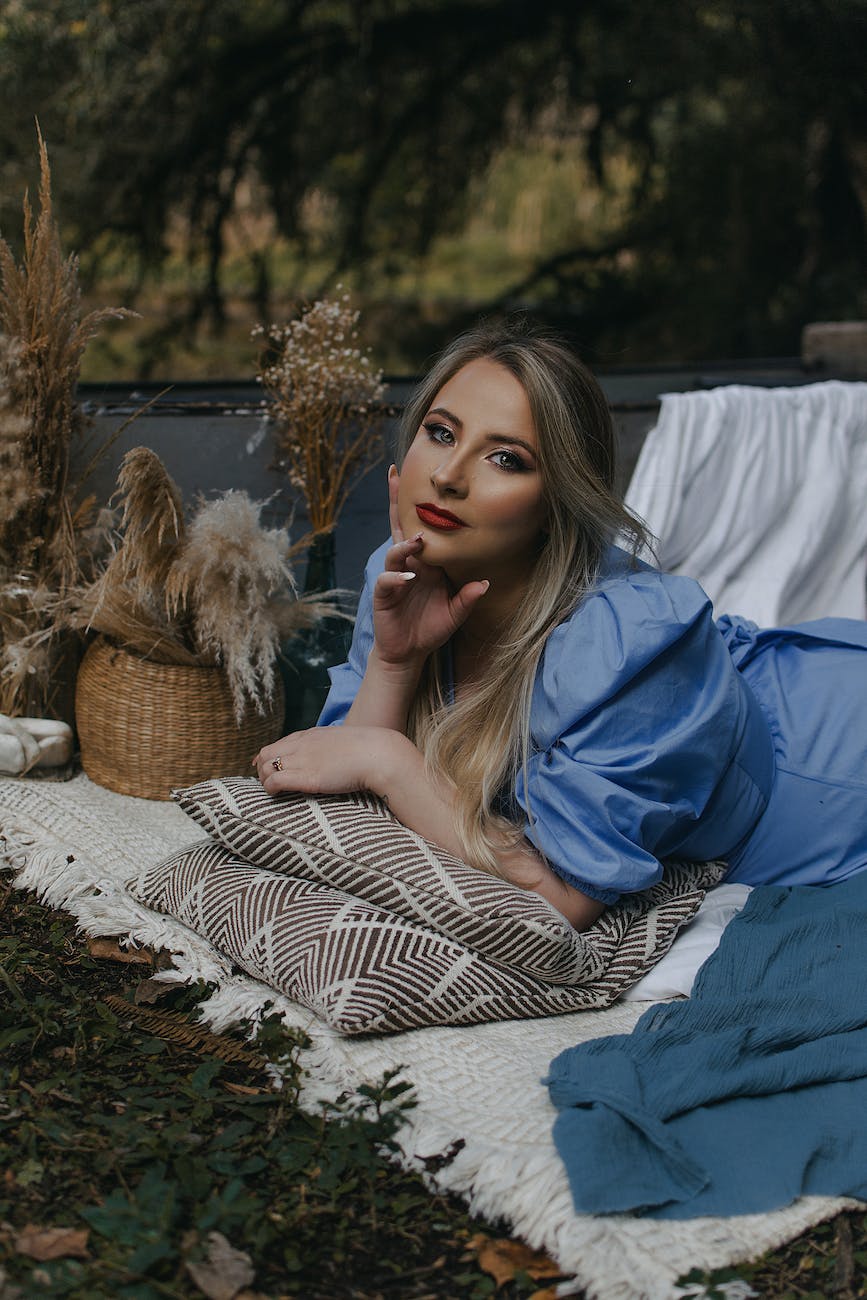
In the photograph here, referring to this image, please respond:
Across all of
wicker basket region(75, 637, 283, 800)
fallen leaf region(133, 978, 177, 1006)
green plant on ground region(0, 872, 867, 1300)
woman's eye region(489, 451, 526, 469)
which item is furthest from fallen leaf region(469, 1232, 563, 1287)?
wicker basket region(75, 637, 283, 800)

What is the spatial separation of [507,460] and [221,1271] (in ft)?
4.70

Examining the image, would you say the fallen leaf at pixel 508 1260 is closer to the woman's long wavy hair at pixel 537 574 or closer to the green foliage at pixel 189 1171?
the green foliage at pixel 189 1171

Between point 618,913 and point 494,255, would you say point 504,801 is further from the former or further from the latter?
point 494,255

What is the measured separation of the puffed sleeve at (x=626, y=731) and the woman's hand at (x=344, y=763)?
248 millimetres

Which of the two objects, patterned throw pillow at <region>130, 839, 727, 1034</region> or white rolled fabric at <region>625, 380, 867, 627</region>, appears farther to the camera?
white rolled fabric at <region>625, 380, 867, 627</region>

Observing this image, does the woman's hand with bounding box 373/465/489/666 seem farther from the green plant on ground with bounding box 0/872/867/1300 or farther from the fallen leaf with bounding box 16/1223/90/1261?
the fallen leaf with bounding box 16/1223/90/1261

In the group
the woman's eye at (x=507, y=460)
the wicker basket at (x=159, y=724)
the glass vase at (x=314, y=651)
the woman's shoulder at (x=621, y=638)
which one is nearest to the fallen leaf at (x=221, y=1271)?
the woman's shoulder at (x=621, y=638)

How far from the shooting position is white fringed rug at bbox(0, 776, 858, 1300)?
1659 millimetres

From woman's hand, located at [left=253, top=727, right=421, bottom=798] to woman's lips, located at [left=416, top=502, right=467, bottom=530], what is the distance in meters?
0.41

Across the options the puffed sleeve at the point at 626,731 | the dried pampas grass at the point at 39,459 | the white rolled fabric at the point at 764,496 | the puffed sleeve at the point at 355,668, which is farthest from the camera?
the white rolled fabric at the point at 764,496

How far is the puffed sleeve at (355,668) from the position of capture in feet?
8.90

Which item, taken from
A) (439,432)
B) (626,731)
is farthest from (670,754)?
(439,432)

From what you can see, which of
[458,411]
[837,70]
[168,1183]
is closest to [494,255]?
[837,70]

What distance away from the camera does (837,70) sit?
601 centimetres
